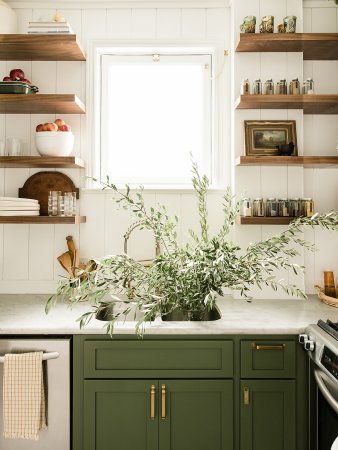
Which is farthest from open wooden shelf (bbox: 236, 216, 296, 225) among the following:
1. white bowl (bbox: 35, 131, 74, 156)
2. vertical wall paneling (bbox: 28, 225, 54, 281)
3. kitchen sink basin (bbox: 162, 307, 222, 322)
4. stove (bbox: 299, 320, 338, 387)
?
vertical wall paneling (bbox: 28, 225, 54, 281)

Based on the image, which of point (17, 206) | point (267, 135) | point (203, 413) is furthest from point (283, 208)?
point (17, 206)

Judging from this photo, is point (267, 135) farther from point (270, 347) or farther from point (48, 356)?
point (48, 356)

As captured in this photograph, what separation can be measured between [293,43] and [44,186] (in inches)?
66.2

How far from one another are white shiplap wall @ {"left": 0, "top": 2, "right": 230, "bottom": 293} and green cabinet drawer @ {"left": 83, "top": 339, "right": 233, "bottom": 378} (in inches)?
34.5

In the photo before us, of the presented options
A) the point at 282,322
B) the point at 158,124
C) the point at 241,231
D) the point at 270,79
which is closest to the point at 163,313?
the point at 282,322

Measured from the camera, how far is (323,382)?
1.75 m

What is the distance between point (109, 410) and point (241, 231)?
126 centimetres

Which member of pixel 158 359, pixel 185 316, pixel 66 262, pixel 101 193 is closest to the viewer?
pixel 158 359

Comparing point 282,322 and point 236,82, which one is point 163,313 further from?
point 236,82

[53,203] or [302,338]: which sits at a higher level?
[53,203]

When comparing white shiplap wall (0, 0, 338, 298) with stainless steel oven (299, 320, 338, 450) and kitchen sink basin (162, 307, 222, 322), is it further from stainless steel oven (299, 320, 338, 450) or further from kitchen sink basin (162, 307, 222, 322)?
stainless steel oven (299, 320, 338, 450)

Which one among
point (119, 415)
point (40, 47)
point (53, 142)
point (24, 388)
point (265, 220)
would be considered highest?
point (40, 47)

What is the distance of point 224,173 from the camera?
2.75 metres

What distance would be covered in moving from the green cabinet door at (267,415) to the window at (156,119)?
1.34m
